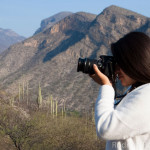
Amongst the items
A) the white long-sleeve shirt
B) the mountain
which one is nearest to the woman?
the white long-sleeve shirt

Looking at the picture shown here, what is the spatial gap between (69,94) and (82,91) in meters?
2.63

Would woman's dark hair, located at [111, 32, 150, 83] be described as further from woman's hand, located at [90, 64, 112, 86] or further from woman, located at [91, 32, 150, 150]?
woman's hand, located at [90, 64, 112, 86]

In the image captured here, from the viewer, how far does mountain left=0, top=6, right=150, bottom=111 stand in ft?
171

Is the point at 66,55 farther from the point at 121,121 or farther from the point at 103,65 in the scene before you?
the point at 121,121

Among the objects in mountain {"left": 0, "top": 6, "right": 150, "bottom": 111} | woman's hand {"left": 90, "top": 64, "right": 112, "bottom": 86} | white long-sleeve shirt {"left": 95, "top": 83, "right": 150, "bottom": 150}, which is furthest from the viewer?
mountain {"left": 0, "top": 6, "right": 150, "bottom": 111}

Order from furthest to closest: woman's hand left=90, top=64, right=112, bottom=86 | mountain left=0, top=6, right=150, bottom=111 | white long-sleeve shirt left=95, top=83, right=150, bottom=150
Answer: mountain left=0, top=6, right=150, bottom=111
woman's hand left=90, top=64, right=112, bottom=86
white long-sleeve shirt left=95, top=83, right=150, bottom=150

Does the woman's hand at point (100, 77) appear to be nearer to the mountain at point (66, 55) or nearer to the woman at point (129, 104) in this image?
the woman at point (129, 104)

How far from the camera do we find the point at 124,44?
4.64 ft

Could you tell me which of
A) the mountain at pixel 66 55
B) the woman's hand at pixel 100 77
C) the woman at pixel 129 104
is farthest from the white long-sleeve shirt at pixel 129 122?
the mountain at pixel 66 55

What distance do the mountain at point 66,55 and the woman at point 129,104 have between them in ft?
136

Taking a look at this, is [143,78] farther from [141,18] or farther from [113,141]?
[141,18]

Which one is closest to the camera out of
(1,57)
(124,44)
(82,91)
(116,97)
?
(124,44)

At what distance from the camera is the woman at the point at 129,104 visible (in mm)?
1271

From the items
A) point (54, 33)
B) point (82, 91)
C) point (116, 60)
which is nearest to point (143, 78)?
point (116, 60)
